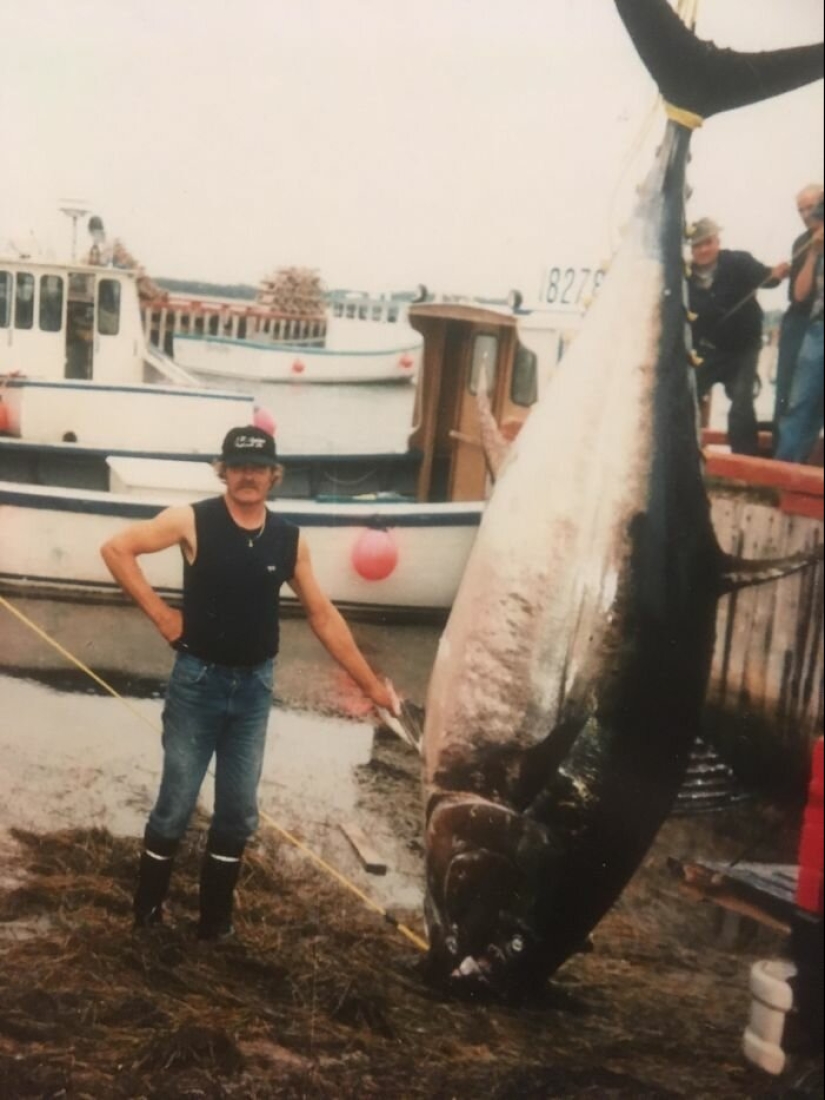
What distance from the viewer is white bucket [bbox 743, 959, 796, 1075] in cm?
212

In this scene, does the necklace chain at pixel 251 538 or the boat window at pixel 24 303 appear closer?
the necklace chain at pixel 251 538

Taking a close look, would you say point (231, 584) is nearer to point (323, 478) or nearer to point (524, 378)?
point (323, 478)

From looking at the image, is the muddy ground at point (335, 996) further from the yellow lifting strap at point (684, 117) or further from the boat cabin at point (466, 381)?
the yellow lifting strap at point (684, 117)


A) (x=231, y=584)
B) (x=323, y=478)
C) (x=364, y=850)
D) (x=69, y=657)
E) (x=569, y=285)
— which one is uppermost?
(x=569, y=285)

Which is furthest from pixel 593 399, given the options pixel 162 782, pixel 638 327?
pixel 162 782

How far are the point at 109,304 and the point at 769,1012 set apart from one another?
2371 millimetres

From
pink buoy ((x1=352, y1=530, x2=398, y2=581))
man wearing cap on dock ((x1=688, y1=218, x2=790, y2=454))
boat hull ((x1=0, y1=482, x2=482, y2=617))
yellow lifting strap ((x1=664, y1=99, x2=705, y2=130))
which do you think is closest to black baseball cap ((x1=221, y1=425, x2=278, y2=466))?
boat hull ((x1=0, y1=482, x2=482, y2=617))

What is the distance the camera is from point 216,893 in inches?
94.1

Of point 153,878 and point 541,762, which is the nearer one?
point 541,762

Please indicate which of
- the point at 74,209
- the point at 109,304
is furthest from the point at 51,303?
the point at 74,209

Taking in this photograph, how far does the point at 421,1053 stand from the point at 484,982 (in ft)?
0.64

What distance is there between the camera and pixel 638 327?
2.14 m

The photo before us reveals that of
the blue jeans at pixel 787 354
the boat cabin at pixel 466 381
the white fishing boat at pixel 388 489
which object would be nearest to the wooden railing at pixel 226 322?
the white fishing boat at pixel 388 489

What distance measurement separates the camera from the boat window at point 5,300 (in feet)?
9.80
